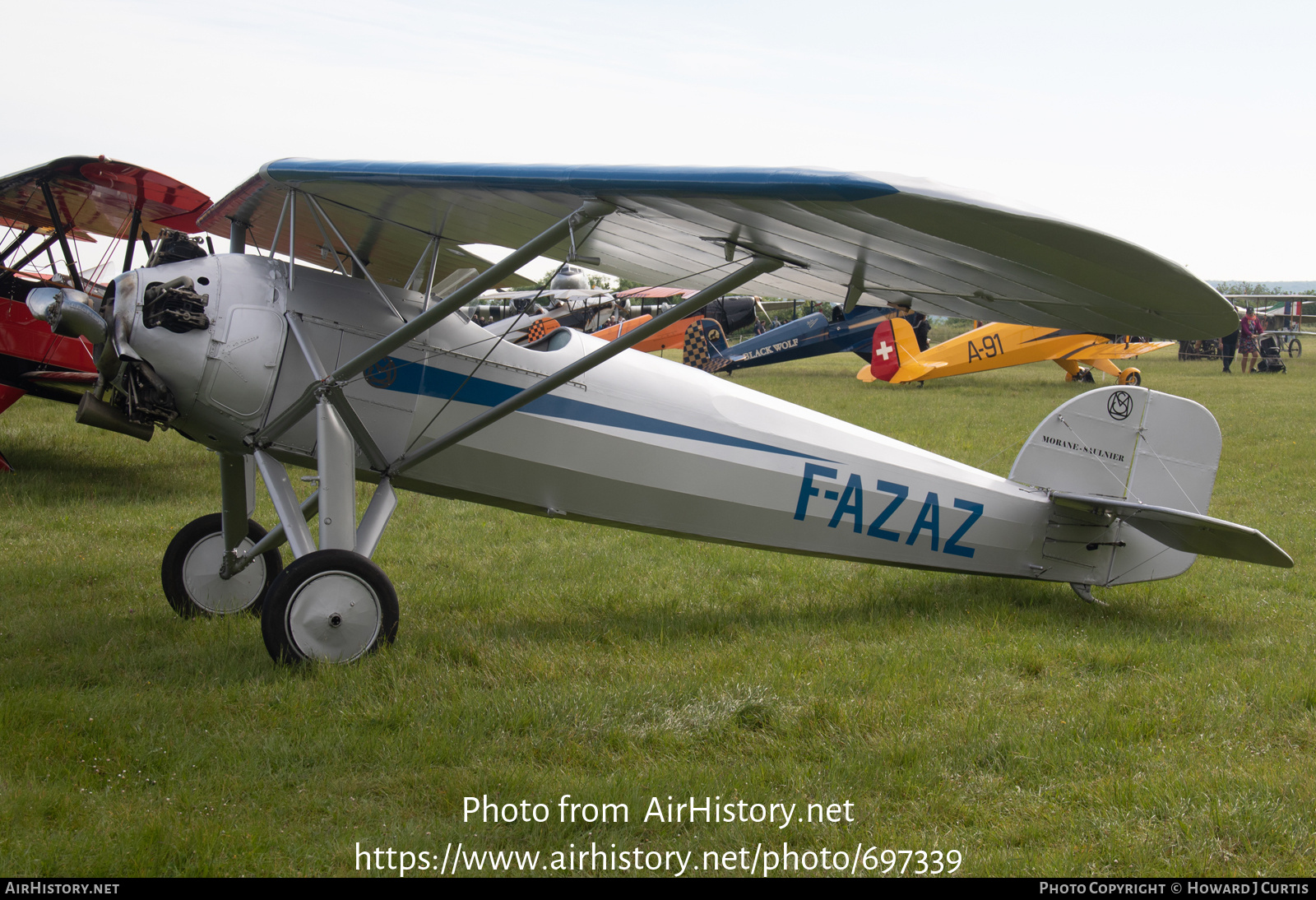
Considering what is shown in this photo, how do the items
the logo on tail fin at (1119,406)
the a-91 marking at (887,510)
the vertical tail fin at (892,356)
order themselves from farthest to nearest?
the vertical tail fin at (892,356) < the logo on tail fin at (1119,406) < the a-91 marking at (887,510)

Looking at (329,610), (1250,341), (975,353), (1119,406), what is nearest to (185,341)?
(329,610)

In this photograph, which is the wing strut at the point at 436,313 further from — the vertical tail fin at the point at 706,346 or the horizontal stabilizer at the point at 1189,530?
the vertical tail fin at the point at 706,346

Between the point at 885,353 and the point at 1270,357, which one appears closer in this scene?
the point at 885,353

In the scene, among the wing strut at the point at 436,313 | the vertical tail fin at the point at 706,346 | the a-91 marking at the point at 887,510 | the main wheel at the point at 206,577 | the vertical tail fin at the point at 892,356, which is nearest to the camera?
the wing strut at the point at 436,313

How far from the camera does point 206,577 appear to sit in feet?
18.0

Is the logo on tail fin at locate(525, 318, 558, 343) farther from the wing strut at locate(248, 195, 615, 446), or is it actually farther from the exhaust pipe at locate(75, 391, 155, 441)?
the exhaust pipe at locate(75, 391, 155, 441)

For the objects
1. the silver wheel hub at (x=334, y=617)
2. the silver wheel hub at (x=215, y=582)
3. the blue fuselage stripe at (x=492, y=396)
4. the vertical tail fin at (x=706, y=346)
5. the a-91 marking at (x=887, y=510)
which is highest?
the blue fuselage stripe at (x=492, y=396)

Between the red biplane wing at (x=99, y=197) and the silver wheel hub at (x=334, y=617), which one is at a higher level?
the red biplane wing at (x=99, y=197)

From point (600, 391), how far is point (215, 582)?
256 centimetres

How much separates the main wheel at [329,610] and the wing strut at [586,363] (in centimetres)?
73

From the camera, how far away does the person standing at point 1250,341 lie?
28.8 m

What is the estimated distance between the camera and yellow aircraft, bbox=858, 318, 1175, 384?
22.0 meters

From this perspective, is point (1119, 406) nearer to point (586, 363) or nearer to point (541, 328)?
point (586, 363)

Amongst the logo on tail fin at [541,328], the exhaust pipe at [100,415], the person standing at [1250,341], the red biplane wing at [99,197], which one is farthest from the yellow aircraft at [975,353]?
the exhaust pipe at [100,415]
